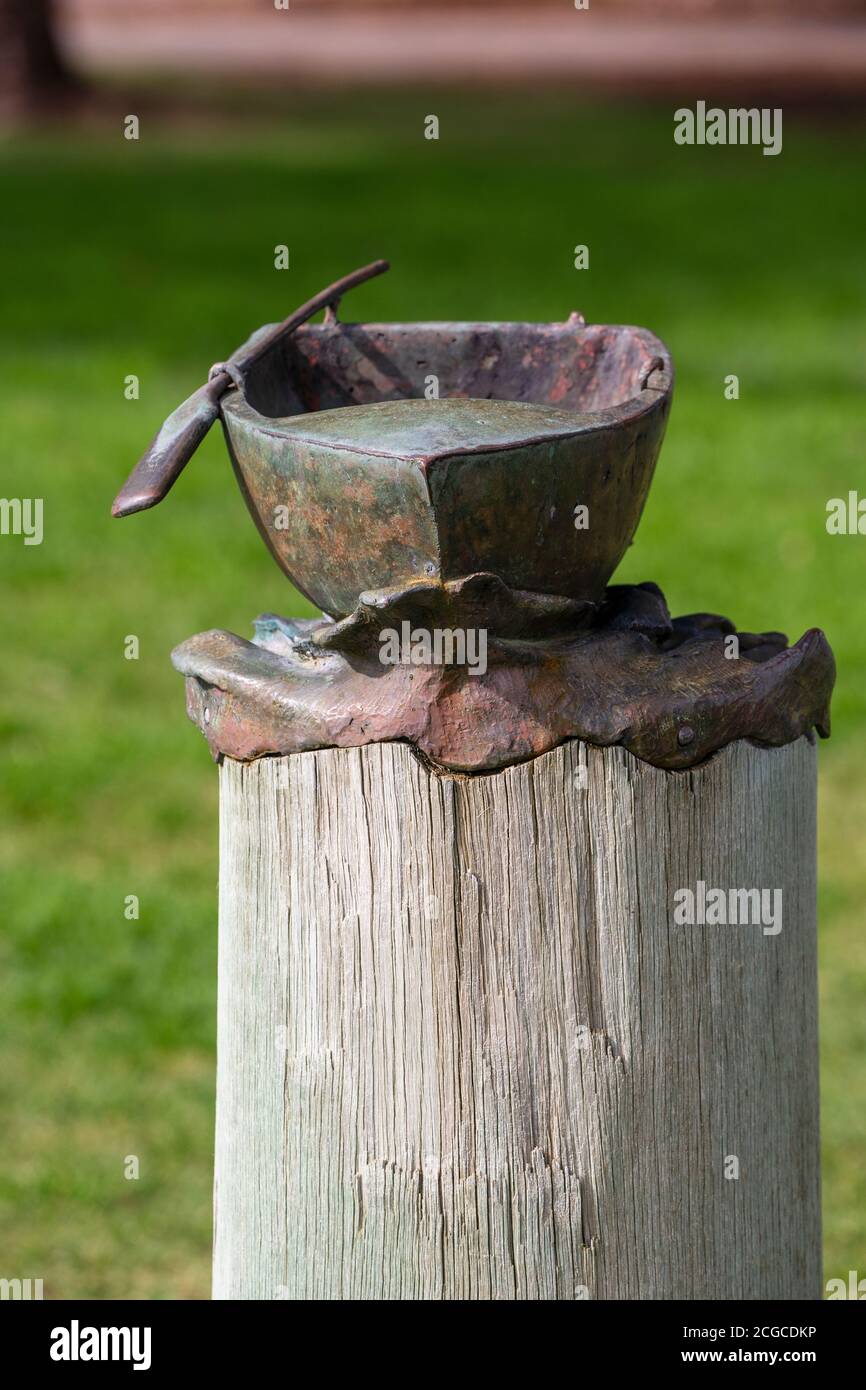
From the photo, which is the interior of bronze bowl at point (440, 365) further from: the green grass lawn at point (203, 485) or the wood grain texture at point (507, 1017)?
the green grass lawn at point (203, 485)

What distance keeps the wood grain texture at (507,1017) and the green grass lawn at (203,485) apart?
1.44 meters

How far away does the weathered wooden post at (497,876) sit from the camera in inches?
69.1

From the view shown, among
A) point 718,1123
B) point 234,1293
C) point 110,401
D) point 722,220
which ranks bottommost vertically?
point 234,1293

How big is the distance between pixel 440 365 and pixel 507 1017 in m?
0.84

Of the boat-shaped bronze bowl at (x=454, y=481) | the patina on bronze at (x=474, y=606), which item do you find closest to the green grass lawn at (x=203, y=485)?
the patina on bronze at (x=474, y=606)

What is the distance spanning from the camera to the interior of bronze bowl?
2137mm

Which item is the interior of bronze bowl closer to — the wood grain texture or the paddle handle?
the paddle handle

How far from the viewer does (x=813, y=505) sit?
621 cm

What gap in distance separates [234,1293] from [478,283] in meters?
7.23

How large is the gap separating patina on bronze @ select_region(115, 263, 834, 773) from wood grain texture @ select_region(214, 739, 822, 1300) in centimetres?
4

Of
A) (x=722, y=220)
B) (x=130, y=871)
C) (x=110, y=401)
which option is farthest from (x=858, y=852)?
(x=722, y=220)

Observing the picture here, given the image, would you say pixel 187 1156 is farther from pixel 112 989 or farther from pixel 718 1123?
pixel 718 1123

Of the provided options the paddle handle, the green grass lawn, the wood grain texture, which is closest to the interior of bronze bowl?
the paddle handle

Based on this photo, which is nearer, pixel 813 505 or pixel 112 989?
pixel 112 989
